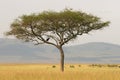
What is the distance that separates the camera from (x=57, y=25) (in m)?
51.2

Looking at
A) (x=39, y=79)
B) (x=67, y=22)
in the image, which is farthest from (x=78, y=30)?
(x=39, y=79)

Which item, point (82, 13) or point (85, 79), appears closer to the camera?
point (85, 79)

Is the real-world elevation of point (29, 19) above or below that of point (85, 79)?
above

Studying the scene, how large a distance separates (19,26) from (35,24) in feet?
6.74

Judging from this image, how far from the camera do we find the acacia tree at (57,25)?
5097cm

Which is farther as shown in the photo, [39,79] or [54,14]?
[54,14]

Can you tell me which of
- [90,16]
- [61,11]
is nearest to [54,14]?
[61,11]

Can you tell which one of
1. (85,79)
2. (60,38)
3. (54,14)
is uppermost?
(54,14)

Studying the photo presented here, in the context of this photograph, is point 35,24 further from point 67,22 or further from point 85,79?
point 85,79

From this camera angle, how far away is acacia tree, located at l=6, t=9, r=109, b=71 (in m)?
51.0

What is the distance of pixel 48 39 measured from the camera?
52.2m

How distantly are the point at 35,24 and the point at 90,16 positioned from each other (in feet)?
23.3

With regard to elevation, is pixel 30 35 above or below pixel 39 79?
above

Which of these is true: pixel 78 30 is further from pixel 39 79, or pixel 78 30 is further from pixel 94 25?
pixel 39 79
